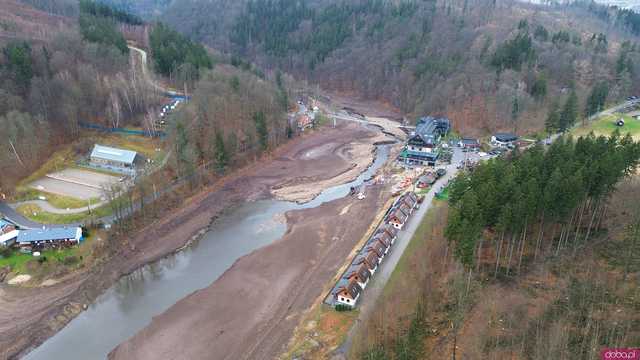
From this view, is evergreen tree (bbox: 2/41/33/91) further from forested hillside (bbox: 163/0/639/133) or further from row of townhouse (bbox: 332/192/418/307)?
forested hillside (bbox: 163/0/639/133)

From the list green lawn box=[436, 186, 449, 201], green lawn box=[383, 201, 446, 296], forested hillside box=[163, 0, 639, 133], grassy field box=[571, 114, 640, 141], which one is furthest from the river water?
grassy field box=[571, 114, 640, 141]

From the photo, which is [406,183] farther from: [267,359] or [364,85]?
[364,85]

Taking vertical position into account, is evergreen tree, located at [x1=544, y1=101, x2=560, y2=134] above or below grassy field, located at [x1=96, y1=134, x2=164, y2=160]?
above

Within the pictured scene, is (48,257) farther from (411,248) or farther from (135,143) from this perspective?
(411,248)

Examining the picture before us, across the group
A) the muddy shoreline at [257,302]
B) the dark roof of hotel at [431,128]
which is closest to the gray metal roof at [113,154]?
the muddy shoreline at [257,302]

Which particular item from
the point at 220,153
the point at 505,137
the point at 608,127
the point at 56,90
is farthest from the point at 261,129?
the point at 608,127

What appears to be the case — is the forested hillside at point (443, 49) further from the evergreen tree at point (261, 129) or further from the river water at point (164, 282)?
the river water at point (164, 282)
